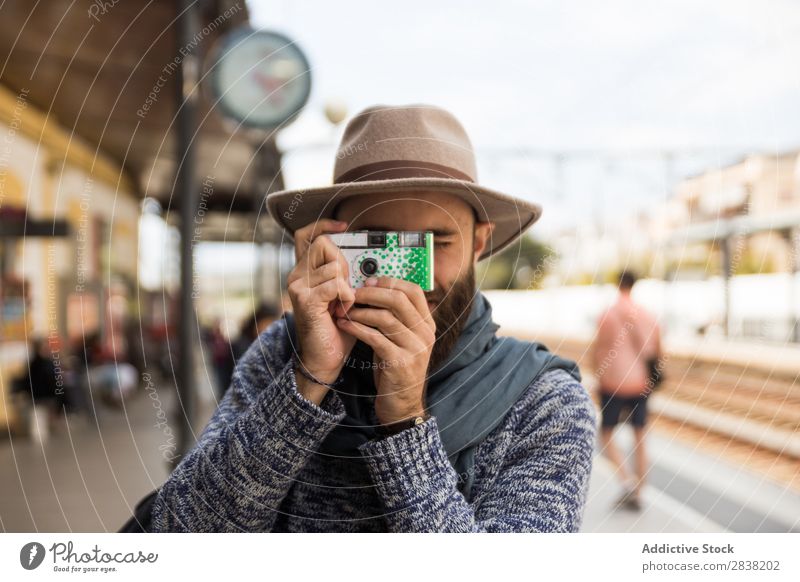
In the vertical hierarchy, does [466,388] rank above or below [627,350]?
above

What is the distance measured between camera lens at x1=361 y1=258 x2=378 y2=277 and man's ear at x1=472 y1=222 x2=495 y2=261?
26 centimetres

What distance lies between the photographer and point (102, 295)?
1113 cm

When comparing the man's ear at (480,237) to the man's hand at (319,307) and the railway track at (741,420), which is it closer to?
the man's hand at (319,307)

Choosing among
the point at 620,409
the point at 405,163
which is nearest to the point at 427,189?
the point at 405,163

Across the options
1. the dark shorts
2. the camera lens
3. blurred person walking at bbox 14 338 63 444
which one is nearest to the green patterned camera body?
the camera lens

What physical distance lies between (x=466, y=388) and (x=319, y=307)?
0.36m

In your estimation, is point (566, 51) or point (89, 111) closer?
point (566, 51)

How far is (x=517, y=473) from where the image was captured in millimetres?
1333
